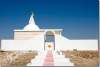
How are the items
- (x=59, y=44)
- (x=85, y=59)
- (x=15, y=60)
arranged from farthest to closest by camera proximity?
(x=59, y=44) → (x=85, y=59) → (x=15, y=60)

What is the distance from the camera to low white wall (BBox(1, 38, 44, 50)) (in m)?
23.0

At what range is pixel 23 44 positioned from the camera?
2312 centimetres

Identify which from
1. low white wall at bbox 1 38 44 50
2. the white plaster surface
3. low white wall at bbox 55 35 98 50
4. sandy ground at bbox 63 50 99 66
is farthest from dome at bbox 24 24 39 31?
sandy ground at bbox 63 50 99 66

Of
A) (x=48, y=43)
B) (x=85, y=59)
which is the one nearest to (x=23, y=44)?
(x=48, y=43)

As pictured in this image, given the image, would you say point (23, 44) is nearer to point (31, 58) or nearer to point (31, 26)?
point (31, 26)

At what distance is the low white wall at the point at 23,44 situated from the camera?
23.0m

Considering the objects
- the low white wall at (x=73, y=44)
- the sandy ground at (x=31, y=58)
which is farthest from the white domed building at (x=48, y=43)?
the sandy ground at (x=31, y=58)

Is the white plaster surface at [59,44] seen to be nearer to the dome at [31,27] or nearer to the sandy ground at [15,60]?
the dome at [31,27]

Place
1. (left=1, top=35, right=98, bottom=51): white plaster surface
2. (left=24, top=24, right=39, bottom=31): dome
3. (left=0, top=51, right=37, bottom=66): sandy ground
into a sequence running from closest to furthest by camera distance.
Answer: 1. (left=0, top=51, right=37, bottom=66): sandy ground
2. (left=1, top=35, right=98, bottom=51): white plaster surface
3. (left=24, top=24, right=39, bottom=31): dome

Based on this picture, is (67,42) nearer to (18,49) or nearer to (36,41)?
(36,41)

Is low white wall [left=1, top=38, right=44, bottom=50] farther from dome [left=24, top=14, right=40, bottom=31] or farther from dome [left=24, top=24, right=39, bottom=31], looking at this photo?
dome [left=24, top=14, right=40, bottom=31]

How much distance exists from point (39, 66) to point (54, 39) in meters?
12.9

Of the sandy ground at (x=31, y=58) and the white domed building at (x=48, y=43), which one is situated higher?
the white domed building at (x=48, y=43)

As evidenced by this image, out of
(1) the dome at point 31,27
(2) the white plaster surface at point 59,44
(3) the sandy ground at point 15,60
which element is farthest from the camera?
(1) the dome at point 31,27
